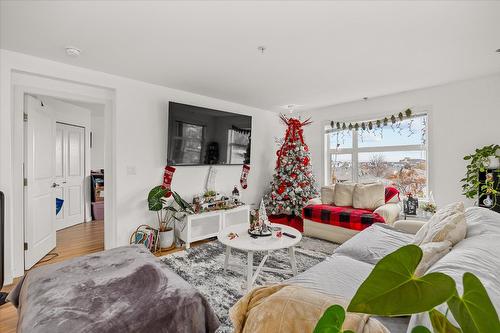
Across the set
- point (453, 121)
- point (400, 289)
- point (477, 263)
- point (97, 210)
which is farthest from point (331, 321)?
point (97, 210)

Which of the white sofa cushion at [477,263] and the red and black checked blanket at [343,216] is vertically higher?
the white sofa cushion at [477,263]

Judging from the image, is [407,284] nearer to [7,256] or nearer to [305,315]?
[305,315]

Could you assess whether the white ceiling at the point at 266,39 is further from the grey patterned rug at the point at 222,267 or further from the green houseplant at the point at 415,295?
the grey patterned rug at the point at 222,267

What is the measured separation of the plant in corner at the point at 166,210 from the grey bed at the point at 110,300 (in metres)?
1.58

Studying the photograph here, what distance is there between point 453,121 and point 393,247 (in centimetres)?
285

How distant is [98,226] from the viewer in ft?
15.5

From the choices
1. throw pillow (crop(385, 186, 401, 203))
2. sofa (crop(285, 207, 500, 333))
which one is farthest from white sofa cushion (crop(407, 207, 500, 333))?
throw pillow (crop(385, 186, 401, 203))

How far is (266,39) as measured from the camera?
229 cm

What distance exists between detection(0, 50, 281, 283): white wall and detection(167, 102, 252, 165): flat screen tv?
0.20 meters

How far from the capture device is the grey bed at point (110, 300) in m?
1.19

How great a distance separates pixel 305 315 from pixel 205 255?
2589 mm

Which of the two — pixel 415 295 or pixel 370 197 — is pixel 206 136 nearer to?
pixel 370 197

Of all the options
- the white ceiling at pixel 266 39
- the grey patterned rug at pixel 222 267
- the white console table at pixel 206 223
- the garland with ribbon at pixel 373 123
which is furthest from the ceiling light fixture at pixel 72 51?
the garland with ribbon at pixel 373 123

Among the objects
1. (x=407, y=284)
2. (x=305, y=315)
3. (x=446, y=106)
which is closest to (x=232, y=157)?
(x=446, y=106)
